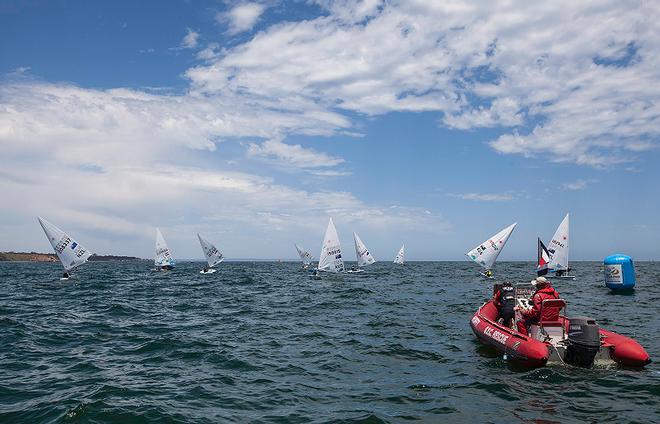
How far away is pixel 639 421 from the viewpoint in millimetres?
9266

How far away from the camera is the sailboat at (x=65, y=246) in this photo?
39869 mm

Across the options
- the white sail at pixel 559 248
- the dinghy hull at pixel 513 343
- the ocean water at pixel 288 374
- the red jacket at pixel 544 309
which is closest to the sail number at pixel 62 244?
the ocean water at pixel 288 374

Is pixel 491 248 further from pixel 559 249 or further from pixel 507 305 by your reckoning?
pixel 507 305

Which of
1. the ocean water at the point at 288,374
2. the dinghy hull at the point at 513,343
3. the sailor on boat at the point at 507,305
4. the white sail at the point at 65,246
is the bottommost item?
the ocean water at the point at 288,374

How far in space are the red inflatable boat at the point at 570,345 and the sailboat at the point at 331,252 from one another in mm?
35631

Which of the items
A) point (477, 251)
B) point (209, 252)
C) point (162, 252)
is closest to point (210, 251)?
point (209, 252)

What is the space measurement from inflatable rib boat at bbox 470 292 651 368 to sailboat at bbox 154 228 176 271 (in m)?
66.5

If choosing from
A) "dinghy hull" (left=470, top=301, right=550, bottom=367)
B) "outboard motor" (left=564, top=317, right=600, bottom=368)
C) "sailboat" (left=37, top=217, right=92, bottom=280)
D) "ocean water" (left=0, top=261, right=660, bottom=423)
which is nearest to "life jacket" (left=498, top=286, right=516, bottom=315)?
"dinghy hull" (left=470, top=301, right=550, bottom=367)

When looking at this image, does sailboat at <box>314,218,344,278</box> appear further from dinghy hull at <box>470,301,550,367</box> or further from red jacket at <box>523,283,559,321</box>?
red jacket at <box>523,283,559,321</box>

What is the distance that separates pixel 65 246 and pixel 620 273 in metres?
48.5

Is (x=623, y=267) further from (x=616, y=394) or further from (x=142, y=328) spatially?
(x=142, y=328)

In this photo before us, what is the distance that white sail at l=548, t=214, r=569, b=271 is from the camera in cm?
4822

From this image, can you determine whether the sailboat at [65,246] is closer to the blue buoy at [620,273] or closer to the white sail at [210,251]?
the white sail at [210,251]

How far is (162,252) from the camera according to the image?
250 ft
